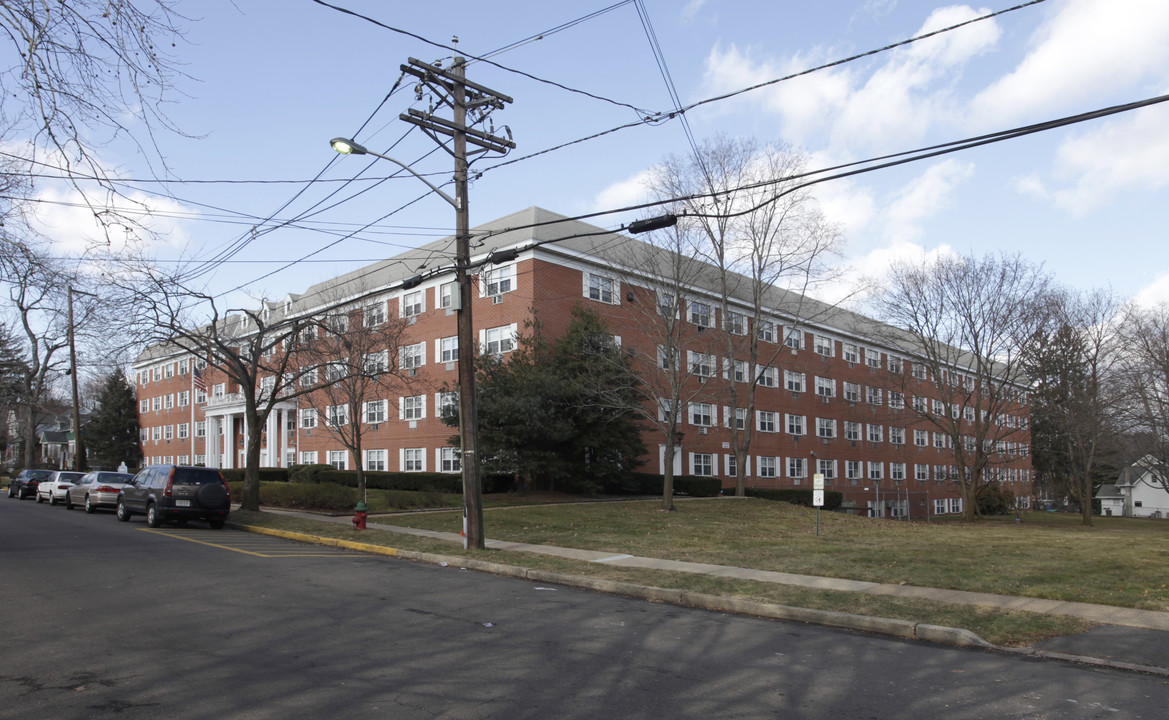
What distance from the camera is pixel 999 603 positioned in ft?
35.6

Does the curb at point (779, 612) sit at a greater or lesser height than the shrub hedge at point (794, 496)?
greater

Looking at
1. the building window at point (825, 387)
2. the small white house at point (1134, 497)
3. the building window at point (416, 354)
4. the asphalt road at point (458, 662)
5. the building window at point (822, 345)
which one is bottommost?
the small white house at point (1134, 497)

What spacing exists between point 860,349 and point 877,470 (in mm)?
9630

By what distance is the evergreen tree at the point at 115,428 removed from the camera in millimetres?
73438

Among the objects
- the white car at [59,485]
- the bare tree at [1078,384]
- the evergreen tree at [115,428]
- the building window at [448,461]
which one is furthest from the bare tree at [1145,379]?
the evergreen tree at [115,428]

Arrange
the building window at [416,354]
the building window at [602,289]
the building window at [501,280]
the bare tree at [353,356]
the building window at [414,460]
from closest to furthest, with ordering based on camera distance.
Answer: the bare tree at [353,356], the building window at [501,280], the building window at [602,289], the building window at [414,460], the building window at [416,354]

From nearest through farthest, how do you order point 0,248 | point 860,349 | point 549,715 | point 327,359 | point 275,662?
point 549,715, point 275,662, point 0,248, point 327,359, point 860,349

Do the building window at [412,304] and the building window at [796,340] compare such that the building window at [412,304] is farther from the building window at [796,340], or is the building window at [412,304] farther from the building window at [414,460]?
the building window at [796,340]

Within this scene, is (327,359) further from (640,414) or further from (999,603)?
(999,603)

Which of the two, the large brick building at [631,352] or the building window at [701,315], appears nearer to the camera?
the large brick building at [631,352]

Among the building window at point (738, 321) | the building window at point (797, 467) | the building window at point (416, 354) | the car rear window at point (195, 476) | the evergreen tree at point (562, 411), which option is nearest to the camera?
the car rear window at point (195, 476)

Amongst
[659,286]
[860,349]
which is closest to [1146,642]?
[659,286]

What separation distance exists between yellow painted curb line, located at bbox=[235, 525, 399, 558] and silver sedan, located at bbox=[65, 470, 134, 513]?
8798 millimetres

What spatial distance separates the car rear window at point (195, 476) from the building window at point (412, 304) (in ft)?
71.1
